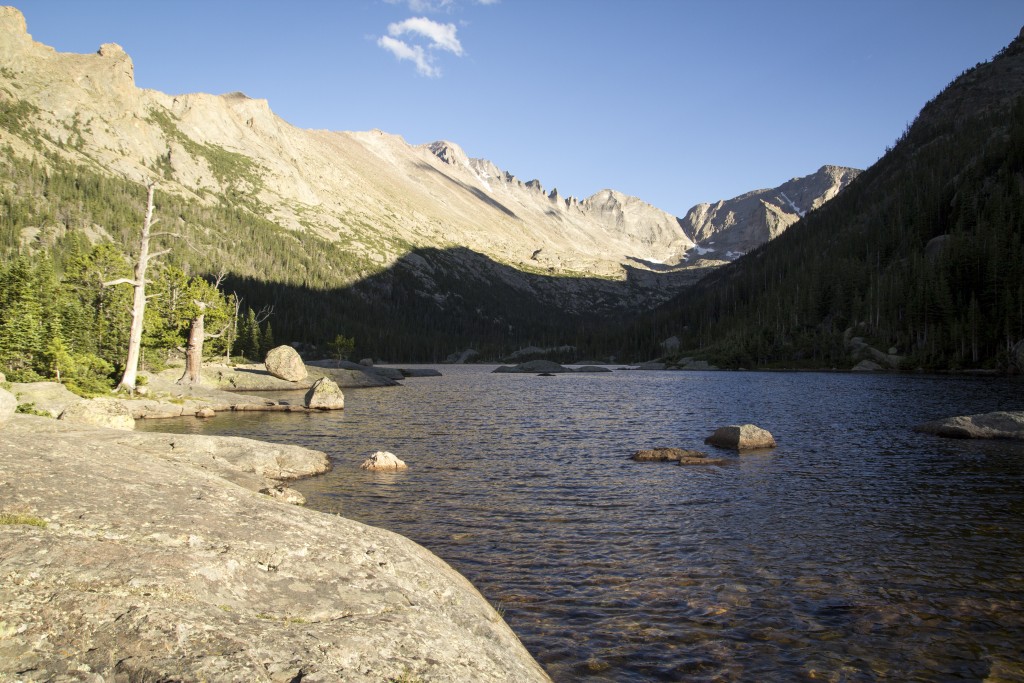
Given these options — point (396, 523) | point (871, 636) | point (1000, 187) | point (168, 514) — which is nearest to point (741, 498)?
point (871, 636)

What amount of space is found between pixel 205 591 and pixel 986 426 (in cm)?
4148

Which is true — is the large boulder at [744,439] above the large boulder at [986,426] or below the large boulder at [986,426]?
below

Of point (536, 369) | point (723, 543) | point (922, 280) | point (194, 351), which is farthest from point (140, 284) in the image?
point (922, 280)

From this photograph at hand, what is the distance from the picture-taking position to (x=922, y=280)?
4626 inches

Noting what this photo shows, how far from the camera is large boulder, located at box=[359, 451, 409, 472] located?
2526 centimetres

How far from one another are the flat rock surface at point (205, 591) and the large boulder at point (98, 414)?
744 inches

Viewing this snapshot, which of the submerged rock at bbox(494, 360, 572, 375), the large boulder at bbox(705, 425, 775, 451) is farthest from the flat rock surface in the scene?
the submerged rock at bbox(494, 360, 572, 375)

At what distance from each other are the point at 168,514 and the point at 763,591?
12.0 m

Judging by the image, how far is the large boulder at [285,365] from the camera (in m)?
70.1

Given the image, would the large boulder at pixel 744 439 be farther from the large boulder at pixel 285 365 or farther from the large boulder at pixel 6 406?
the large boulder at pixel 285 365

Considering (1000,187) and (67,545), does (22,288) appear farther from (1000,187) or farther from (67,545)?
(1000,187)

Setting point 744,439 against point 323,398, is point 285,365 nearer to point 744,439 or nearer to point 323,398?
point 323,398

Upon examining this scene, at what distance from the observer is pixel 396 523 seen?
17.4 meters

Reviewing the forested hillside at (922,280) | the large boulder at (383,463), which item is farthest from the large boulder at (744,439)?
the forested hillside at (922,280)
